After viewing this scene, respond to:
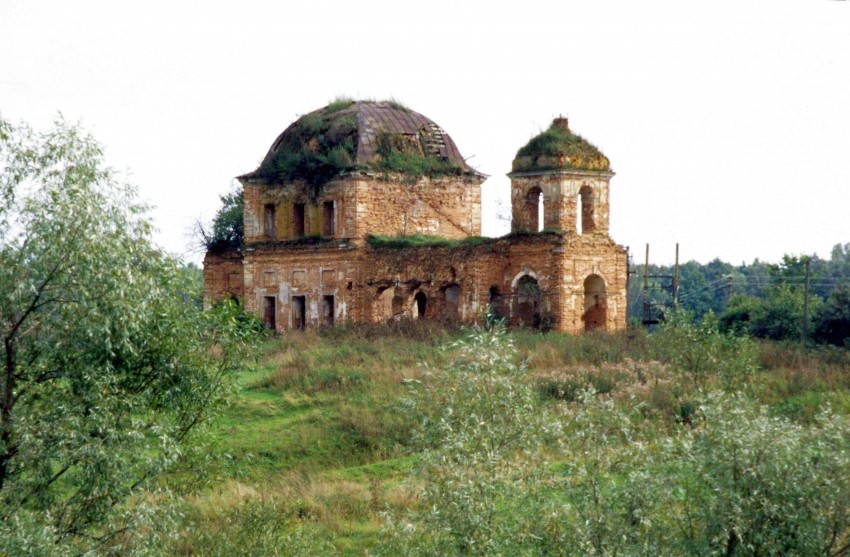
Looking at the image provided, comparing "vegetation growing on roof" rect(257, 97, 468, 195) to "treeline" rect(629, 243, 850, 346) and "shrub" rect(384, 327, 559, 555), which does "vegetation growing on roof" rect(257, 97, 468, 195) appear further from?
"shrub" rect(384, 327, 559, 555)

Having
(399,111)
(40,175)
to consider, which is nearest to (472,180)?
(399,111)

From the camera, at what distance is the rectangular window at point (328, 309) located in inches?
1368

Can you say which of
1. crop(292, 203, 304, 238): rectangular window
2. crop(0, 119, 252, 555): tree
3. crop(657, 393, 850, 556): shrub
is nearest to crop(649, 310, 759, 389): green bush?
crop(657, 393, 850, 556): shrub

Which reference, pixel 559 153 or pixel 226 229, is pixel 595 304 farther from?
pixel 226 229

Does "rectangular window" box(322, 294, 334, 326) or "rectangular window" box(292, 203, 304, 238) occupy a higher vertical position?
"rectangular window" box(292, 203, 304, 238)

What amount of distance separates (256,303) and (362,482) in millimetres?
16956

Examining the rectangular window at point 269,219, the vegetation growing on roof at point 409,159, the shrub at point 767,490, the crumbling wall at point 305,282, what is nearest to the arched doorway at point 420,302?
the crumbling wall at point 305,282

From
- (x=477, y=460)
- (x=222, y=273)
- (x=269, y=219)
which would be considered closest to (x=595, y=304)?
(x=269, y=219)

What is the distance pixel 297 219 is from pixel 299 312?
292cm

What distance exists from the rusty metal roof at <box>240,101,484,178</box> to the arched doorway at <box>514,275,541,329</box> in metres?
6.14

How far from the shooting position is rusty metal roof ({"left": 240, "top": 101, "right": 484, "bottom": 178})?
34781 millimetres

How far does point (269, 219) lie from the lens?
36.8m

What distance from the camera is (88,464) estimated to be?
12.9 meters

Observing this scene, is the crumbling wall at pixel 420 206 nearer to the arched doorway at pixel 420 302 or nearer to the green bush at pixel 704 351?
the arched doorway at pixel 420 302
